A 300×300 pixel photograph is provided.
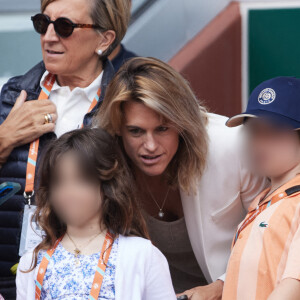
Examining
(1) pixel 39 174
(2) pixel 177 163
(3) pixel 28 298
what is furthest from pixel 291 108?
(3) pixel 28 298

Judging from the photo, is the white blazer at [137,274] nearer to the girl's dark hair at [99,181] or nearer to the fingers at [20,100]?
the girl's dark hair at [99,181]

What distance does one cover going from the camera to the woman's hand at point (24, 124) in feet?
11.1

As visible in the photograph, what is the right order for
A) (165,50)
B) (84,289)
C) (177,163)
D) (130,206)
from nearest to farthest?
(84,289) → (130,206) → (177,163) → (165,50)

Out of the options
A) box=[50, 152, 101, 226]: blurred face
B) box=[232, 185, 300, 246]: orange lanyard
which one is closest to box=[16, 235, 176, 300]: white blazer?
box=[50, 152, 101, 226]: blurred face

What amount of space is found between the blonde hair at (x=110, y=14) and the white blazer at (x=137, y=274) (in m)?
1.05

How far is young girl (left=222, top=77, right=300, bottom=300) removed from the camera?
9.09ft

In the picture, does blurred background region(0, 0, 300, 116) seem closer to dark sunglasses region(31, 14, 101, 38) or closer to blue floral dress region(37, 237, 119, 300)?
dark sunglasses region(31, 14, 101, 38)

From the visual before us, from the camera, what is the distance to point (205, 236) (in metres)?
3.39

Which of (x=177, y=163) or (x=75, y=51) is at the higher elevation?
(x=75, y=51)

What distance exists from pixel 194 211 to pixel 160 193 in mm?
204

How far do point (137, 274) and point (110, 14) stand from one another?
4.05ft

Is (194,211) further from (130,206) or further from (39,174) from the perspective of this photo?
(39,174)

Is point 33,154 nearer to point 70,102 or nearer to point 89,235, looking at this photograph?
point 70,102

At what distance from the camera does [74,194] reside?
2.85 meters
